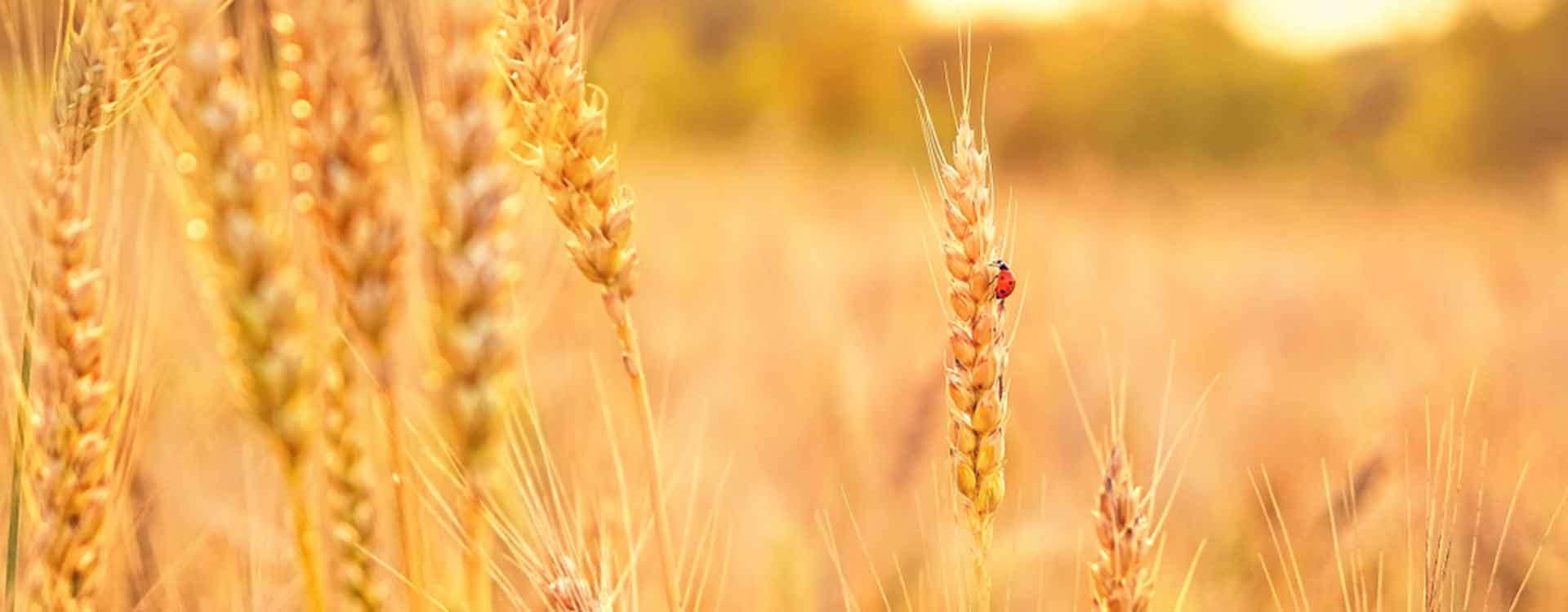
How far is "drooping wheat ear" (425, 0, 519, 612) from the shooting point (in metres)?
0.59

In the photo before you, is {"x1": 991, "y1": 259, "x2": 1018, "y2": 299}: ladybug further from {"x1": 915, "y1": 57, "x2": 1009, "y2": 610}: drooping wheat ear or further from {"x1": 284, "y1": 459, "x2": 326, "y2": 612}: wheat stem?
{"x1": 284, "y1": 459, "x2": 326, "y2": 612}: wheat stem

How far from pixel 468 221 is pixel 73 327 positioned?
0.31 metres

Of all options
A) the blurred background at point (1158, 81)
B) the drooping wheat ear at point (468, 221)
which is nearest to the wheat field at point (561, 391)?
the drooping wheat ear at point (468, 221)

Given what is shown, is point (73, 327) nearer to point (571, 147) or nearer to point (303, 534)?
point (303, 534)

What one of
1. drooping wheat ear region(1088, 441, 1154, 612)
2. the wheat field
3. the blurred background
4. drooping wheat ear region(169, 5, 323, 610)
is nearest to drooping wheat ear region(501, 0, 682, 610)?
the wheat field

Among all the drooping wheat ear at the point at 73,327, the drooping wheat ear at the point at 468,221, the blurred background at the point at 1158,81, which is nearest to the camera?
the drooping wheat ear at the point at 468,221

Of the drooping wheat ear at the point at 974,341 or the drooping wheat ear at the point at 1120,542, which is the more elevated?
the drooping wheat ear at the point at 974,341

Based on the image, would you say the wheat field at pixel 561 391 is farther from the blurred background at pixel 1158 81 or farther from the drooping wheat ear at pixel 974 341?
the blurred background at pixel 1158 81

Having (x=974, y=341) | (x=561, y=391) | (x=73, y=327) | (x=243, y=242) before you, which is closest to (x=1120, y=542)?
(x=974, y=341)

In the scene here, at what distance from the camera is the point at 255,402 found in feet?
2.14

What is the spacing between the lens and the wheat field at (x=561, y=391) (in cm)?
64

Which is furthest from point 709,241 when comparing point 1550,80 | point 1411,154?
point 1550,80

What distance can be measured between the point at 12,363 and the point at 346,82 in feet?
1.60

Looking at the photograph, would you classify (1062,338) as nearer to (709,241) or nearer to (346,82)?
(709,241)
